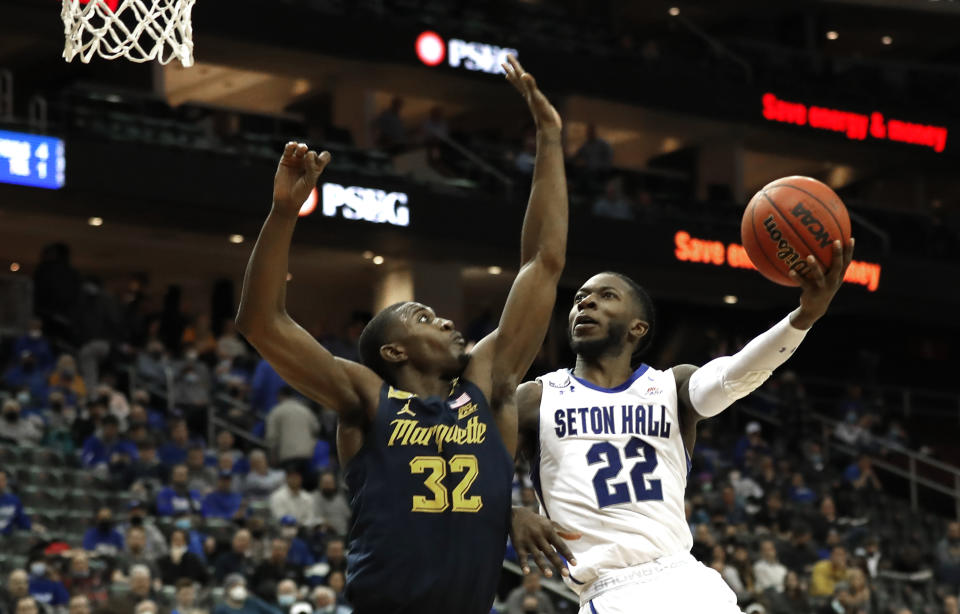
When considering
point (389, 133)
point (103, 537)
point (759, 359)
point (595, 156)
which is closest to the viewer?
point (759, 359)

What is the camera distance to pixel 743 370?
18.8ft

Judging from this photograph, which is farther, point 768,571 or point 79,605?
point 768,571

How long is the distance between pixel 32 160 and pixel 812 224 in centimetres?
1454

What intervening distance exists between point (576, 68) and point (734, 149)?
17.1 feet

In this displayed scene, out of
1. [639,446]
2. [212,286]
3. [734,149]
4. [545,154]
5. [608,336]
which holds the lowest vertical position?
[639,446]

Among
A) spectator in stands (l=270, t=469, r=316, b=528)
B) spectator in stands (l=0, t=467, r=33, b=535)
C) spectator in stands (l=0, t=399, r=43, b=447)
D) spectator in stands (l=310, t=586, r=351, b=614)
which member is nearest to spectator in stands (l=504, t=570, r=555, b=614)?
spectator in stands (l=310, t=586, r=351, b=614)

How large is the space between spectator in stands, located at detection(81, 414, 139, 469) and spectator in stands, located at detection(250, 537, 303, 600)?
207 cm

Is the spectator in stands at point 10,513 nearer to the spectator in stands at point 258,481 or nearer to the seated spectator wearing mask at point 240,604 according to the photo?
the seated spectator wearing mask at point 240,604

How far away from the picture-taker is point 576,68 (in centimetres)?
2577

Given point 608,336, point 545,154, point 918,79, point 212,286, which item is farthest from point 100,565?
point 918,79

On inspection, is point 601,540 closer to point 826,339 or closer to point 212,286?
point 212,286

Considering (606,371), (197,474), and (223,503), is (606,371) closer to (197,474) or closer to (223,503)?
(223,503)

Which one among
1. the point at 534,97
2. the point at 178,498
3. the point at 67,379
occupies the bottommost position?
the point at 178,498

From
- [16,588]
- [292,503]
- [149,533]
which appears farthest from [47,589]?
[292,503]
